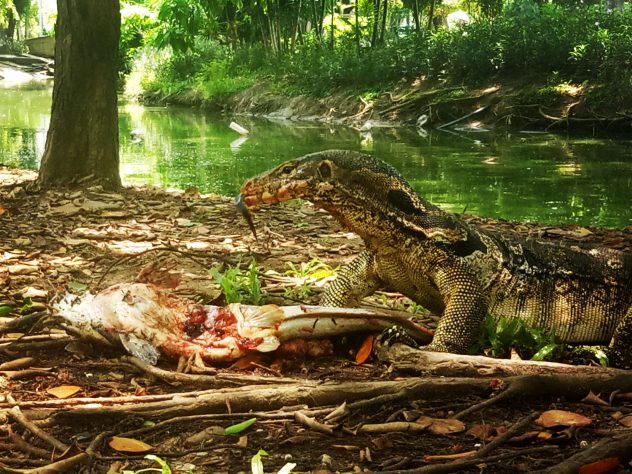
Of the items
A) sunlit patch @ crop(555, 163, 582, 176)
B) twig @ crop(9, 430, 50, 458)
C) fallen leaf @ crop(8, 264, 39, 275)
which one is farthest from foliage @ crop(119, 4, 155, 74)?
twig @ crop(9, 430, 50, 458)

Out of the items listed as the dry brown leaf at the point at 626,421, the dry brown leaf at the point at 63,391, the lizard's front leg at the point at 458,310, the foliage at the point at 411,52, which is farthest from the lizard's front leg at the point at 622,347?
the foliage at the point at 411,52

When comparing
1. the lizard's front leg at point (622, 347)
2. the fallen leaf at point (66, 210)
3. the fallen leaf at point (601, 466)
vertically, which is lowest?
the lizard's front leg at point (622, 347)

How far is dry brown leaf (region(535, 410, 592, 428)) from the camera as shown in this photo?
2588 millimetres

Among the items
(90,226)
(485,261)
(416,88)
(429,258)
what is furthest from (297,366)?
(416,88)

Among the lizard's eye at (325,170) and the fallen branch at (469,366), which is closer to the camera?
the fallen branch at (469,366)

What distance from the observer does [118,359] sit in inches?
129

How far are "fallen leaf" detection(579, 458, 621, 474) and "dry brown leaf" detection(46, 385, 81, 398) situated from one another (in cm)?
187

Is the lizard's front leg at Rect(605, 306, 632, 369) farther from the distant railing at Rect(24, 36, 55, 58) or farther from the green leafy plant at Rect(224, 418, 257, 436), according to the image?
the distant railing at Rect(24, 36, 55, 58)

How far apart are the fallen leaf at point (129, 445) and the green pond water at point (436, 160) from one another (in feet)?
22.2

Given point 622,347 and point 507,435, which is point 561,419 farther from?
point 622,347

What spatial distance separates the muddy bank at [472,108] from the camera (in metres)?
20.3

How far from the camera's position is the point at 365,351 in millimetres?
3404

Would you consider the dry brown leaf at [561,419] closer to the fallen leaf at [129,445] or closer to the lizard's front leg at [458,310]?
the lizard's front leg at [458,310]

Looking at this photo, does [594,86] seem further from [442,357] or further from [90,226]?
[442,357]
